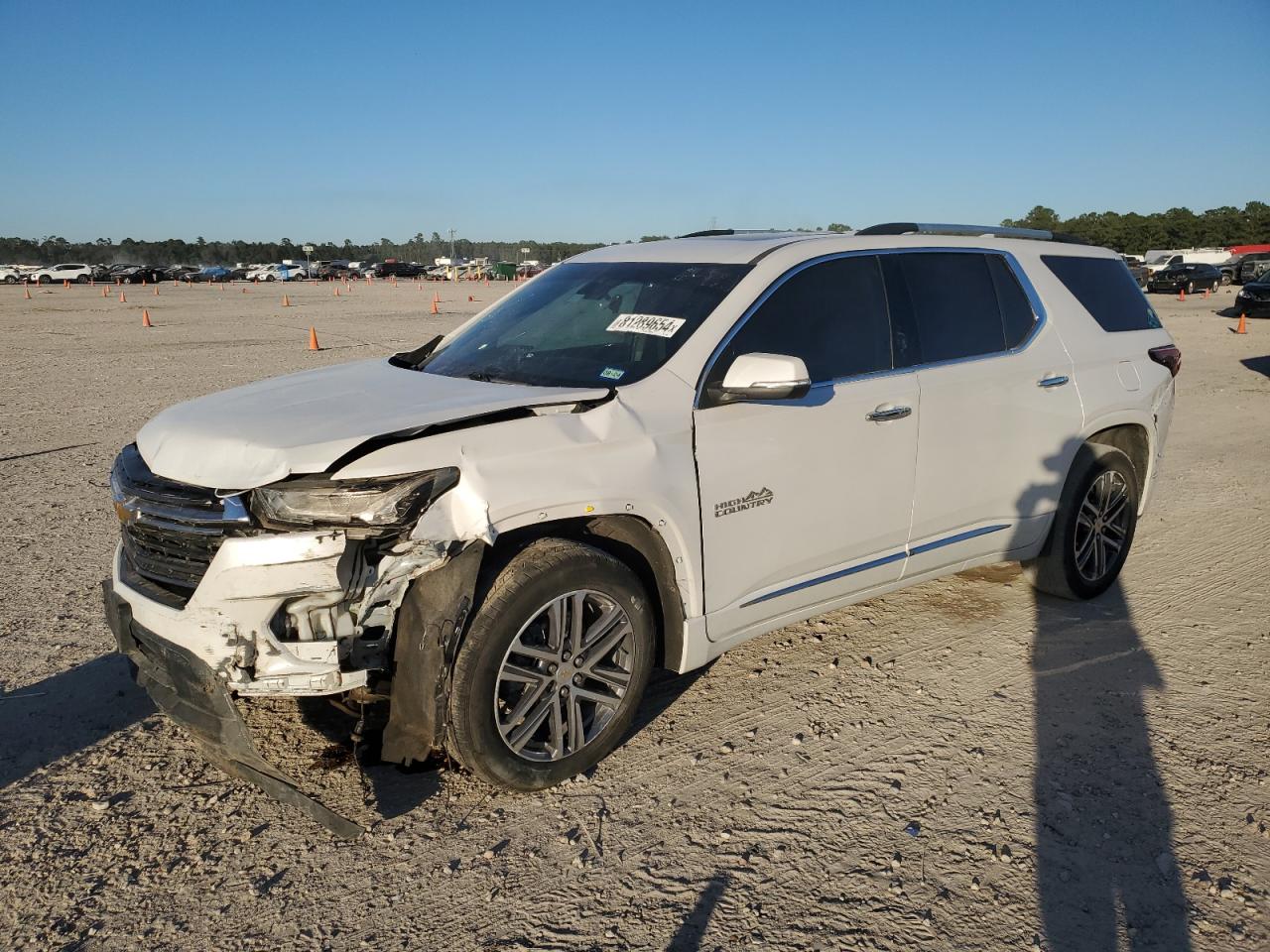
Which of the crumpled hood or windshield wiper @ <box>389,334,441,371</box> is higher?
windshield wiper @ <box>389,334,441,371</box>

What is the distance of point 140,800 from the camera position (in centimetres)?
349

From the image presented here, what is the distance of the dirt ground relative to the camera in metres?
2.90

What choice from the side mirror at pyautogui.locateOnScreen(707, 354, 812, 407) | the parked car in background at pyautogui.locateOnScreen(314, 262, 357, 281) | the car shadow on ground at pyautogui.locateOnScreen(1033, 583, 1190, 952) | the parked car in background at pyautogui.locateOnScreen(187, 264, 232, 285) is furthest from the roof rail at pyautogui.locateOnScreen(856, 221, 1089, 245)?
the parked car in background at pyautogui.locateOnScreen(314, 262, 357, 281)

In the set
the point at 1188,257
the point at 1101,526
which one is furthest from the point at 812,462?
the point at 1188,257

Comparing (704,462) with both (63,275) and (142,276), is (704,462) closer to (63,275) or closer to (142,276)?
(63,275)

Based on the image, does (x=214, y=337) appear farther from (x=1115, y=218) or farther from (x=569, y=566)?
(x=1115, y=218)

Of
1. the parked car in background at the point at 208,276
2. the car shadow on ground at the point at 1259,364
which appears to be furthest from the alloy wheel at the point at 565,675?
the parked car in background at the point at 208,276

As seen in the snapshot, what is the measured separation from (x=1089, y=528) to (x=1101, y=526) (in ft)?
0.35

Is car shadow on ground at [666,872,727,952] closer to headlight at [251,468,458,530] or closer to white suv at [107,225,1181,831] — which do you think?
white suv at [107,225,1181,831]

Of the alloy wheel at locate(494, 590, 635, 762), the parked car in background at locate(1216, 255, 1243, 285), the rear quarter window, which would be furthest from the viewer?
the parked car in background at locate(1216, 255, 1243, 285)

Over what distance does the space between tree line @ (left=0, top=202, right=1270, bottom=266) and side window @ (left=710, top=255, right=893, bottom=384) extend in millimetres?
50997

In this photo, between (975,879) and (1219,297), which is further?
(1219,297)

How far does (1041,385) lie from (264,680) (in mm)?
3822

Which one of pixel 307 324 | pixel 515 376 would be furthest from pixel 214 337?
pixel 515 376
